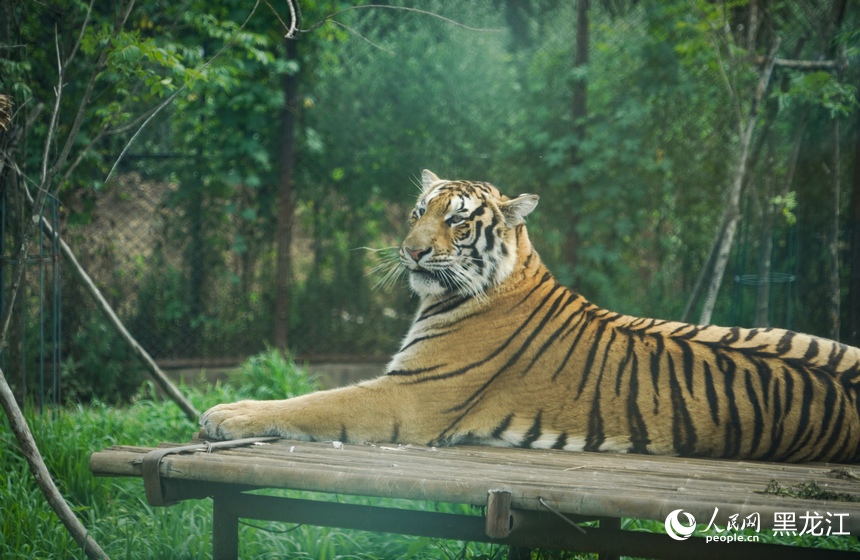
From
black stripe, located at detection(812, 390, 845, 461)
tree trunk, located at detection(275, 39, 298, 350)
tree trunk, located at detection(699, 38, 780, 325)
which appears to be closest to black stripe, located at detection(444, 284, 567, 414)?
black stripe, located at detection(812, 390, 845, 461)

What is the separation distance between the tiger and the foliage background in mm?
2916

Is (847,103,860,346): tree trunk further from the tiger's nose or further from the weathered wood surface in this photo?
the tiger's nose

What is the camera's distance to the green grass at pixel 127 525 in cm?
324

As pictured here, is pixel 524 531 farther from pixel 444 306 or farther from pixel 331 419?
pixel 444 306

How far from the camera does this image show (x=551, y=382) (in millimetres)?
3078

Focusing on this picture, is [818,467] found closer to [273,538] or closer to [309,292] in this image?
[273,538]

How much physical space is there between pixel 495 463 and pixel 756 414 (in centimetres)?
97

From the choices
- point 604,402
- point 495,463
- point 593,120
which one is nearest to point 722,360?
point 604,402

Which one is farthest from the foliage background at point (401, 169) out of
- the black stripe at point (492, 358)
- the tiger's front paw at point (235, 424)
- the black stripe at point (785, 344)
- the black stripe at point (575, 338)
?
the tiger's front paw at point (235, 424)

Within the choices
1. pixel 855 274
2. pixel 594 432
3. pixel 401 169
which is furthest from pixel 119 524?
pixel 855 274

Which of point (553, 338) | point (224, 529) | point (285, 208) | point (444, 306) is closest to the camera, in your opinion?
point (224, 529)

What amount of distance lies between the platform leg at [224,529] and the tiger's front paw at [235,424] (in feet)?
0.80

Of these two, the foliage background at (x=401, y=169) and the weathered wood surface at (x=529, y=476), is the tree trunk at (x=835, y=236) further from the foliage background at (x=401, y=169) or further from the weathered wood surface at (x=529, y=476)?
the weathered wood surface at (x=529, y=476)

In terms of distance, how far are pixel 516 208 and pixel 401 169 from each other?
3.76 metres
